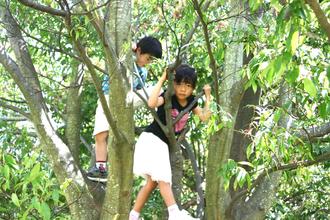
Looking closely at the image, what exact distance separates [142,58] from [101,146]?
76 cm

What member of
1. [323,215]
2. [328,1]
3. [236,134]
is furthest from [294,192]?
[328,1]

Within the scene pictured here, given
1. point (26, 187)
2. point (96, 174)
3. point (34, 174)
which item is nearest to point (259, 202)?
point (96, 174)

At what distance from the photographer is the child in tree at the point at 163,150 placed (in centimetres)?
419

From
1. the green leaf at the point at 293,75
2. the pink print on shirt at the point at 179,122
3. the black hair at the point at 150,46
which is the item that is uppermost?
the black hair at the point at 150,46

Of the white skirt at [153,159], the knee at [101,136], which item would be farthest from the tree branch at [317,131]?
the knee at [101,136]

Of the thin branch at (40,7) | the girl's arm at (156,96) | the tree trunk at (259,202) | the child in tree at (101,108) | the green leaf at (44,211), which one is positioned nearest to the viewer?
the green leaf at (44,211)

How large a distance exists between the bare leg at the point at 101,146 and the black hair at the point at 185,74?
817 millimetres

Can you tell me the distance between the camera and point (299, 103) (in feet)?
13.6

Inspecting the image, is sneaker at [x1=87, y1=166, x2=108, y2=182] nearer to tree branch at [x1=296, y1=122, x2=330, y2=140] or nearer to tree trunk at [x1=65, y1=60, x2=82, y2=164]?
tree trunk at [x1=65, y1=60, x2=82, y2=164]

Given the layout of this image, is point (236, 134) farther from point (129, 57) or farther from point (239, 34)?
point (129, 57)

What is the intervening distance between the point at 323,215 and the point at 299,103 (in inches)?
145

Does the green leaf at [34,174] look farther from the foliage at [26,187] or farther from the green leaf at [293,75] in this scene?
the green leaf at [293,75]

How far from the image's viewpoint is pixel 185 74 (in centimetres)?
420

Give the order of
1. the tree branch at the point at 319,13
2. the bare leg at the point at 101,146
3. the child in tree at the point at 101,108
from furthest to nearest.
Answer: the bare leg at the point at 101,146 < the child in tree at the point at 101,108 < the tree branch at the point at 319,13
